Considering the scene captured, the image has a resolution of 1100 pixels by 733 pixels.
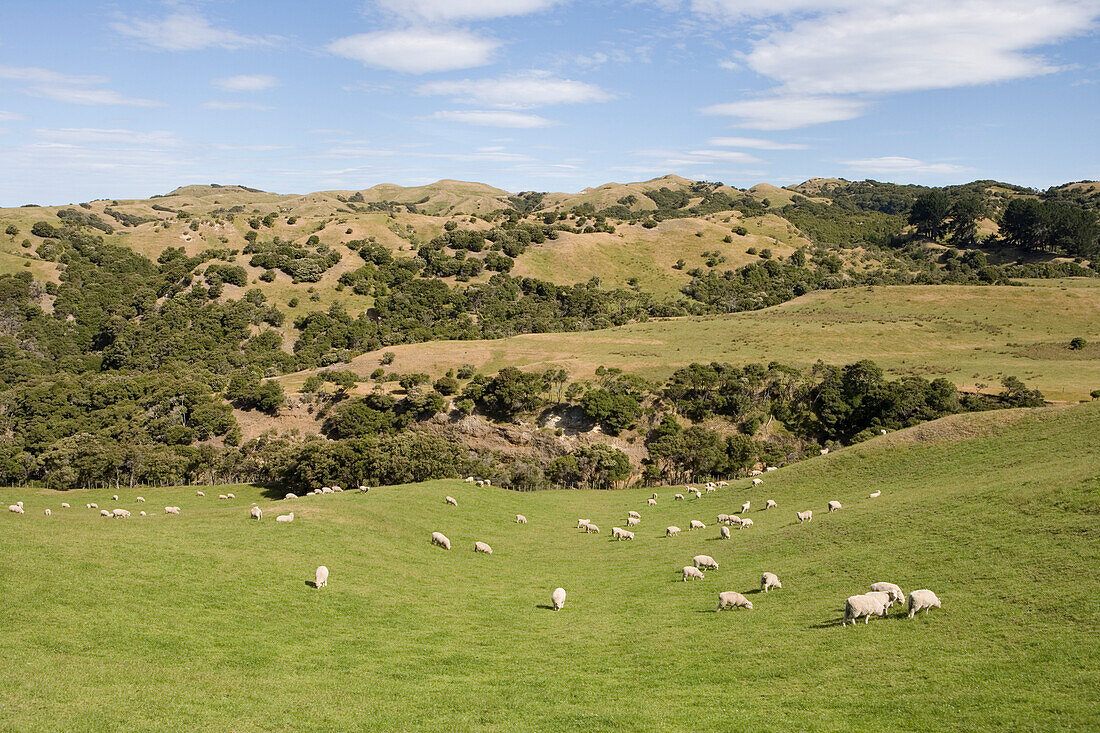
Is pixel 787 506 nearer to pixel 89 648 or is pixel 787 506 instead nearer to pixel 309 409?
pixel 89 648

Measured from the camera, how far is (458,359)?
358 ft

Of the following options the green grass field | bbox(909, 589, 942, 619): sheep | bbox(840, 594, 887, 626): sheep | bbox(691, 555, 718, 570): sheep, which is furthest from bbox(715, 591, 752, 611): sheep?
bbox(691, 555, 718, 570): sheep

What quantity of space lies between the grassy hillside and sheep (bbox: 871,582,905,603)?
2765 inches

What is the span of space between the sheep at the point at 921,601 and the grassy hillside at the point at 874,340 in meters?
71.4

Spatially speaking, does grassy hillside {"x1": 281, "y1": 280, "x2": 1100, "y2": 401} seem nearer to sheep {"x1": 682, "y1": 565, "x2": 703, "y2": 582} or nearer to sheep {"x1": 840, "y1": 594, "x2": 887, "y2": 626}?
sheep {"x1": 682, "y1": 565, "x2": 703, "y2": 582}

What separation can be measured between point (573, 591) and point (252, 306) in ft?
462

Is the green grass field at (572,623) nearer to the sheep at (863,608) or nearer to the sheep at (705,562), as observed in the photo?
the sheep at (863,608)

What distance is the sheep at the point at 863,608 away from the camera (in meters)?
20.7

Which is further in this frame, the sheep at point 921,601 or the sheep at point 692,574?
the sheep at point 692,574

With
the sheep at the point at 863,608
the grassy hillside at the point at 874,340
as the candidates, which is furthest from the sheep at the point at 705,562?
the grassy hillside at the point at 874,340

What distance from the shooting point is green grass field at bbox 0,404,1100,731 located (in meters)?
16.2

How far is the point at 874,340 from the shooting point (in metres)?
110

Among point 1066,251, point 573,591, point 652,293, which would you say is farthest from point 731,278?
point 573,591

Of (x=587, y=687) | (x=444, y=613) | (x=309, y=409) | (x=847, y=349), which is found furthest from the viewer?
(x=847, y=349)
